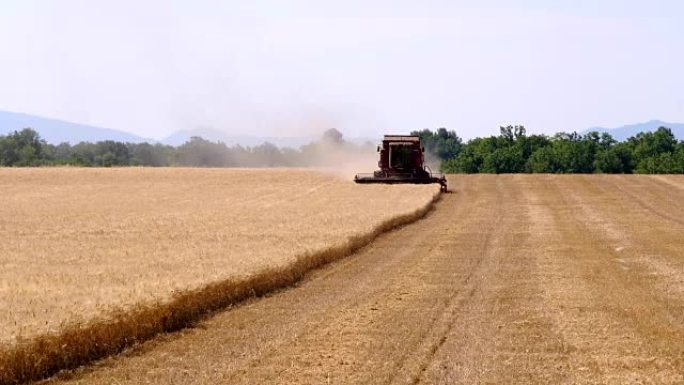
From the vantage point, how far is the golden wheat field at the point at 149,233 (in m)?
14.6

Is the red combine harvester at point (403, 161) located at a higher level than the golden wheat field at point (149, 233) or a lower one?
higher

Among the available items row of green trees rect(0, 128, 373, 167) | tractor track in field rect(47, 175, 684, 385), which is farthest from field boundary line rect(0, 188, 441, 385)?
row of green trees rect(0, 128, 373, 167)

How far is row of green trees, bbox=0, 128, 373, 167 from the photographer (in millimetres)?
92250

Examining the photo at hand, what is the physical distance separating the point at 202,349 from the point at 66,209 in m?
30.2

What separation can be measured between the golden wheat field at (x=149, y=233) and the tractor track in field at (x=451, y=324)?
1062mm

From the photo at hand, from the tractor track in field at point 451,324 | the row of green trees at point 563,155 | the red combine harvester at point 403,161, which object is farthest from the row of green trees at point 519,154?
the tractor track in field at point 451,324

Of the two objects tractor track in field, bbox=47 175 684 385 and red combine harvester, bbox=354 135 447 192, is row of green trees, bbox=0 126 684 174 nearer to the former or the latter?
red combine harvester, bbox=354 135 447 192

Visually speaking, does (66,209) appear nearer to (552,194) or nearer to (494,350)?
(552,194)

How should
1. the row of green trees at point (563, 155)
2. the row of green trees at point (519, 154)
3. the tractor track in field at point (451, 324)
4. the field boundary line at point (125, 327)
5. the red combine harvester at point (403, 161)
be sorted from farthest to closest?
the row of green trees at point (563, 155) < the row of green trees at point (519, 154) < the red combine harvester at point (403, 161) < the tractor track in field at point (451, 324) < the field boundary line at point (125, 327)

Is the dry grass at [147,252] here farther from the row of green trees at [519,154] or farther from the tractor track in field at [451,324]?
the row of green trees at [519,154]

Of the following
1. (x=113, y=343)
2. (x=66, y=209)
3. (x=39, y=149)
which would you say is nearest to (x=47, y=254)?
(x=113, y=343)

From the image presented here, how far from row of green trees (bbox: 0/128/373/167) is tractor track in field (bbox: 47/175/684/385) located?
61240mm

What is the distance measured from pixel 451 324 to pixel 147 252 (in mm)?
9451

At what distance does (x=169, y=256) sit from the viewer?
69.3ft
